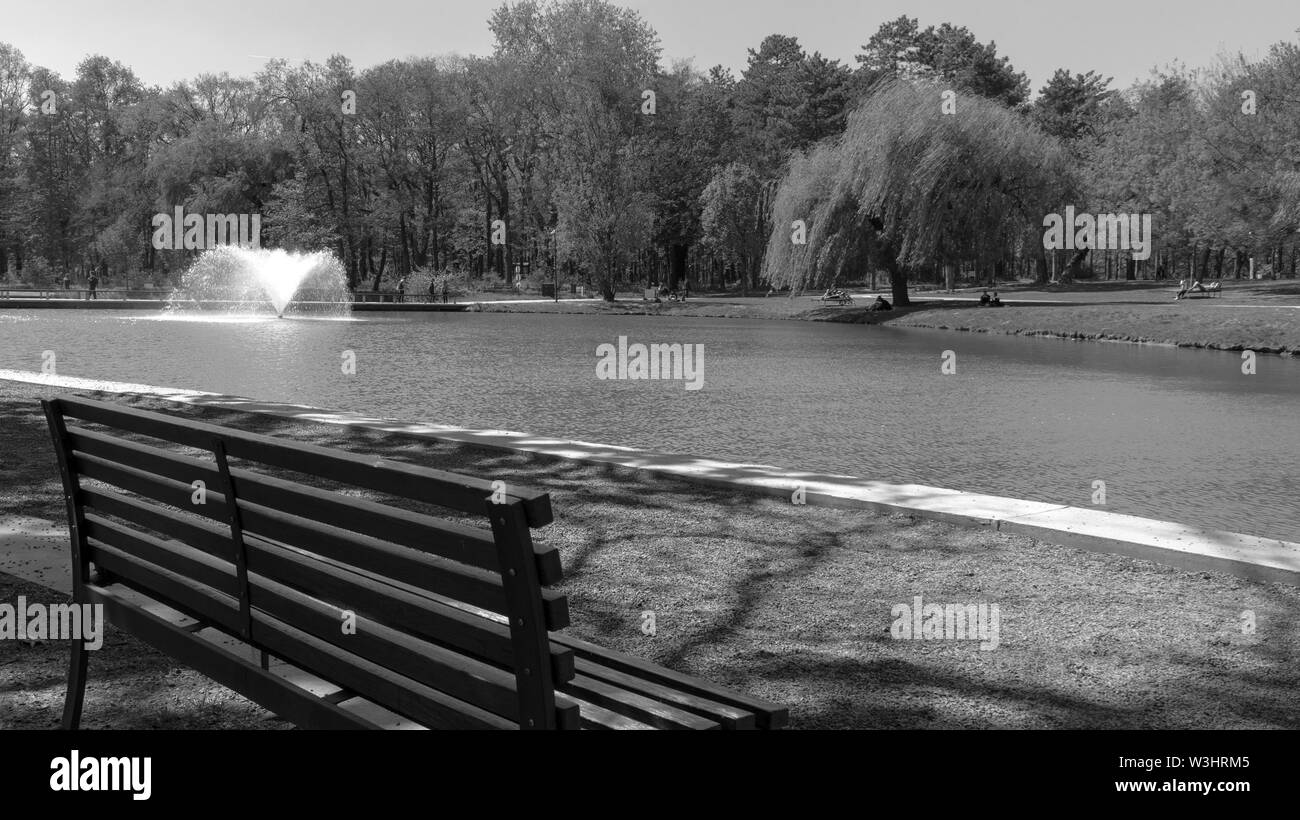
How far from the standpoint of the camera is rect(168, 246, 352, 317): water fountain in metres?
48.1

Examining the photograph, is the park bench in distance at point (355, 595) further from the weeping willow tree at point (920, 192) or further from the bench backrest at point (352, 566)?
the weeping willow tree at point (920, 192)

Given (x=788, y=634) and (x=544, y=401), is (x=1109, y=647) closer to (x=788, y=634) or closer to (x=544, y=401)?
(x=788, y=634)

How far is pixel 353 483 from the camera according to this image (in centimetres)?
276

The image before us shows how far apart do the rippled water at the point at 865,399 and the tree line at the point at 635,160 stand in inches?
431

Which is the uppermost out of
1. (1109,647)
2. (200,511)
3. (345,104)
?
(345,104)

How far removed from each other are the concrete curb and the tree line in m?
33.3

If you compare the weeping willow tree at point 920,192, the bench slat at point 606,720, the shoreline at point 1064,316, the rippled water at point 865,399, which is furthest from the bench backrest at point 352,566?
the weeping willow tree at point 920,192

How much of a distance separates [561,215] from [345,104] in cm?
1437

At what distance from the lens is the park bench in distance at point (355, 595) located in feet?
8.37

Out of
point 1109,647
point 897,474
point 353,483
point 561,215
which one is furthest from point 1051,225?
point 353,483

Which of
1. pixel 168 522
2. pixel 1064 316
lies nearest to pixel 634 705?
pixel 168 522

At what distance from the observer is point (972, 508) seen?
702cm

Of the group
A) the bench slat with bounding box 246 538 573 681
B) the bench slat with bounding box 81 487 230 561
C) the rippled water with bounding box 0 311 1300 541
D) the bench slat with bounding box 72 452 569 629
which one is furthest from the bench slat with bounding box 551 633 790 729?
the rippled water with bounding box 0 311 1300 541

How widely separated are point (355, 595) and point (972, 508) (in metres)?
4.89
